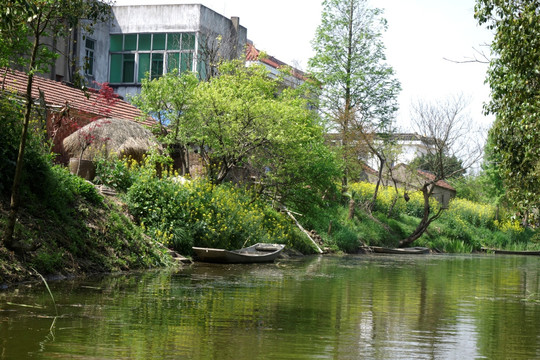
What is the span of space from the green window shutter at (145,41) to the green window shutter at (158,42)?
35 cm

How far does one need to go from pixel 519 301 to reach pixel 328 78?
93.0ft

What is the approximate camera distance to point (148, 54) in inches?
1693

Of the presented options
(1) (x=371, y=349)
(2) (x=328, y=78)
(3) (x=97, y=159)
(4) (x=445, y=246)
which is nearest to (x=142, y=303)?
(1) (x=371, y=349)

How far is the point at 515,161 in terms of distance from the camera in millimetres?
16609

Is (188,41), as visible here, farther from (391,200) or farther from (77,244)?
(77,244)

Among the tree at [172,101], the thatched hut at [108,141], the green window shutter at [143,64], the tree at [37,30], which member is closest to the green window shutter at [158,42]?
the green window shutter at [143,64]

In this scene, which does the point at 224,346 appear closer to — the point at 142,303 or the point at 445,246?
the point at 142,303

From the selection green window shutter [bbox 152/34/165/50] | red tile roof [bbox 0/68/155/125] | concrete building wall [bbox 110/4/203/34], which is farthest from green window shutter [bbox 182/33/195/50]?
red tile roof [bbox 0/68/155/125]

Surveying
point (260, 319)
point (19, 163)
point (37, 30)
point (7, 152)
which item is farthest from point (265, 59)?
point (260, 319)

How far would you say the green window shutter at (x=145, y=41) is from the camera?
43000mm

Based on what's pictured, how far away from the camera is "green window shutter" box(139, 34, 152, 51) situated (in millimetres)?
43000

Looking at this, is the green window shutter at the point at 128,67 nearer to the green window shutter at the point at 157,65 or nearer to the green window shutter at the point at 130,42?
the green window shutter at the point at 130,42

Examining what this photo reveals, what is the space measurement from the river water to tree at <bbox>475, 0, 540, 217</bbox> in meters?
2.72

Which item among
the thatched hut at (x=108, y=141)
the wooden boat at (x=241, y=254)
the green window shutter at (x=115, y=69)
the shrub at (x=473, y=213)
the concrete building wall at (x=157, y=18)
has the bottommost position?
the wooden boat at (x=241, y=254)
